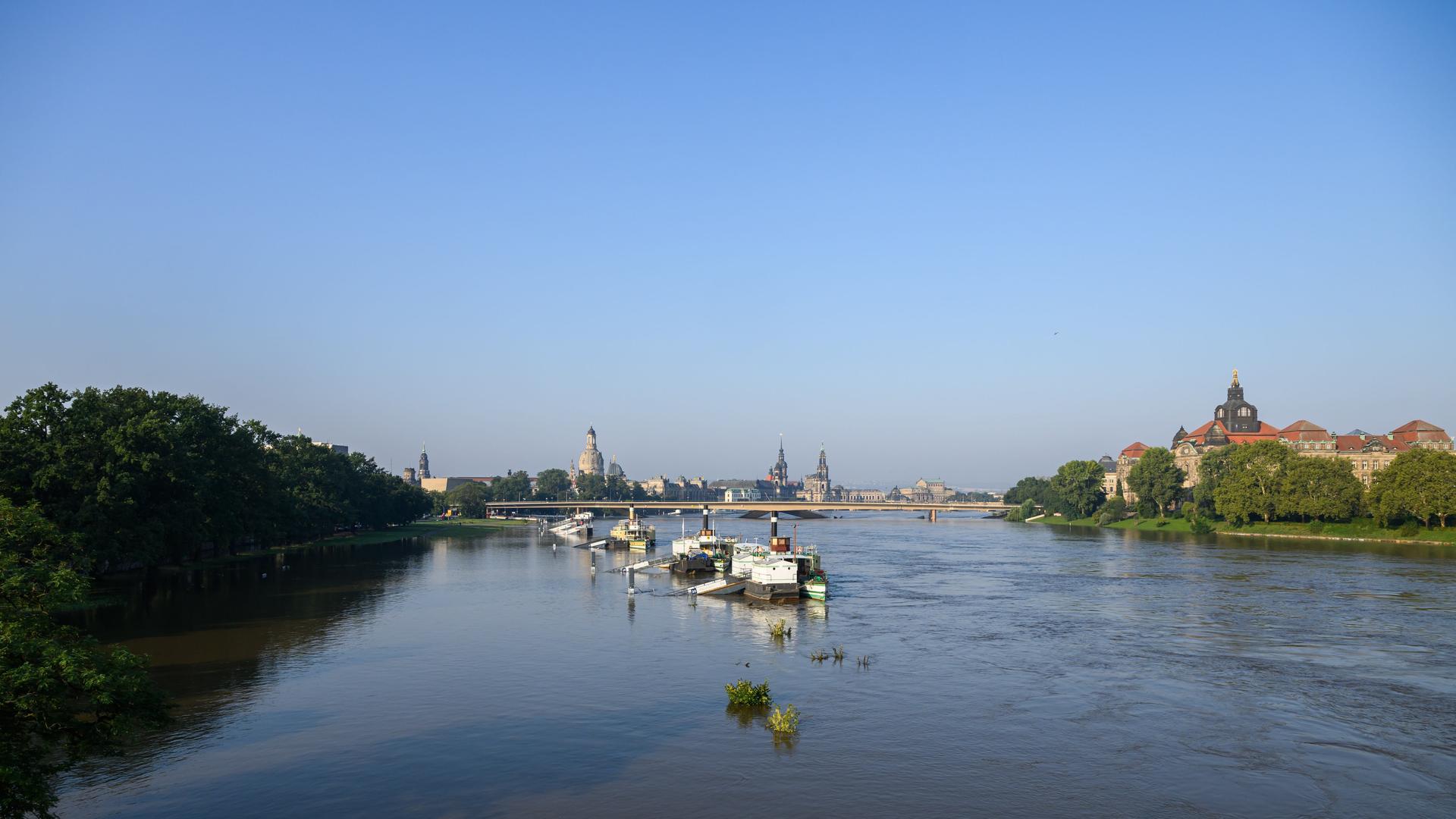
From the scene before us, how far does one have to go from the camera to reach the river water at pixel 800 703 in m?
28.8

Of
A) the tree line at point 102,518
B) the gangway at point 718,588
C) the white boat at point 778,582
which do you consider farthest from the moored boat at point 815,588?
the tree line at point 102,518

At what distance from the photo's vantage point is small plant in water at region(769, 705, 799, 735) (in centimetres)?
3534

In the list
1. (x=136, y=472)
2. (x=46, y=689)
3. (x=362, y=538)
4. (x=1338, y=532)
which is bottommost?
(x=1338, y=532)

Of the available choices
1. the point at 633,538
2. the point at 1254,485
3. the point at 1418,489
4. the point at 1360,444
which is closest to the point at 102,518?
the point at 633,538

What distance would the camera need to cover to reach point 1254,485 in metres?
146

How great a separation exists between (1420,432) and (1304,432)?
61.5 ft

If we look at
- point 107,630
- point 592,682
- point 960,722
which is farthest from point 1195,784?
point 107,630

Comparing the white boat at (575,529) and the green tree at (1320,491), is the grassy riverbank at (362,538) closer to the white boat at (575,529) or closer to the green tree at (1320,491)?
the white boat at (575,529)

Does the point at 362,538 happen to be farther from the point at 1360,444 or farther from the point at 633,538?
the point at 1360,444

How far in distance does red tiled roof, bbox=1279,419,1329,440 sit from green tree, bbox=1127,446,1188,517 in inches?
1224

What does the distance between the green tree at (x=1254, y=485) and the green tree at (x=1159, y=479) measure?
19.8 metres

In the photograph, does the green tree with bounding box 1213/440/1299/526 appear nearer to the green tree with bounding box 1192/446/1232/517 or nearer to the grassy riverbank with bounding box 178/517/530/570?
the green tree with bounding box 1192/446/1232/517

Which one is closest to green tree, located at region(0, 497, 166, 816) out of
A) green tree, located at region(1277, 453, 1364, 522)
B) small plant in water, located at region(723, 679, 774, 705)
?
small plant in water, located at region(723, 679, 774, 705)

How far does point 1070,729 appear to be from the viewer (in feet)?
119
